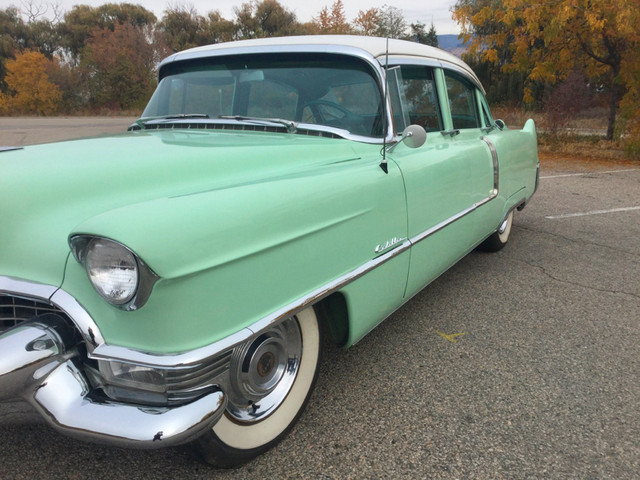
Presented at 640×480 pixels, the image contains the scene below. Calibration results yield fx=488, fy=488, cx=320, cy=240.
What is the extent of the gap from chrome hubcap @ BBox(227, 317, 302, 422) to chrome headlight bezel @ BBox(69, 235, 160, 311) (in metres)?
0.41

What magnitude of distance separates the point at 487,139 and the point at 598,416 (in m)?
2.01

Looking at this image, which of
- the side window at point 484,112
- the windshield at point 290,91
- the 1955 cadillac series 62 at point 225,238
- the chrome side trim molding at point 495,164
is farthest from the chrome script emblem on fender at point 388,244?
the side window at point 484,112

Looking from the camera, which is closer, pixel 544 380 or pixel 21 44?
pixel 544 380

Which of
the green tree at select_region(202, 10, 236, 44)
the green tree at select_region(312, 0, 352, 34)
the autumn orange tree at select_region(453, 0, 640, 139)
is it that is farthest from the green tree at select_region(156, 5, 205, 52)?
the autumn orange tree at select_region(453, 0, 640, 139)

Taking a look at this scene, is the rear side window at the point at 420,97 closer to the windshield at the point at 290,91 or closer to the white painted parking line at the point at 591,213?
the windshield at the point at 290,91

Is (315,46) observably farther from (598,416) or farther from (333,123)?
(598,416)

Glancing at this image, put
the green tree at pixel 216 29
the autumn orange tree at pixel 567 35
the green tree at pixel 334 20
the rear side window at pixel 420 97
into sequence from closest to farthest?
the rear side window at pixel 420 97 → the autumn orange tree at pixel 567 35 → the green tree at pixel 334 20 → the green tree at pixel 216 29

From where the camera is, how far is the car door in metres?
2.41

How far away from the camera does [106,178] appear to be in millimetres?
1667

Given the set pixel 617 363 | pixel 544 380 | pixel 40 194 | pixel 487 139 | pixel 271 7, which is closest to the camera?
pixel 40 194

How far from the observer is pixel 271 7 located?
1542 inches

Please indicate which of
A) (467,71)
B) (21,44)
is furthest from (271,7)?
(467,71)

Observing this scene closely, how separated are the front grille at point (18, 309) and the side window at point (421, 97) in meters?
1.91

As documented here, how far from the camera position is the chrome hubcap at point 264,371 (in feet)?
5.37
